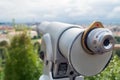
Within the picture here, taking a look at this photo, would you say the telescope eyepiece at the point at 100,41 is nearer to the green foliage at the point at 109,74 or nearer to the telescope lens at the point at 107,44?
the telescope lens at the point at 107,44

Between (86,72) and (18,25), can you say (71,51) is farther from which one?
(18,25)

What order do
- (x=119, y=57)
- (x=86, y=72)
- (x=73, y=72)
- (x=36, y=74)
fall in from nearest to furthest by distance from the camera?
(x=86, y=72), (x=73, y=72), (x=119, y=57), (x=36, y=74)

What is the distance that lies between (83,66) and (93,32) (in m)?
0.15

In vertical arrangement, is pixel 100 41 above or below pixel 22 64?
above

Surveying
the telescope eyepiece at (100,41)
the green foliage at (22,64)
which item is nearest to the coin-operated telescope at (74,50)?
the telescope eyepiece at (100,41)

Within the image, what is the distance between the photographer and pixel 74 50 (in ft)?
4.25

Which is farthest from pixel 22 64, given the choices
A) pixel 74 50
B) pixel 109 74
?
pixel 74 50

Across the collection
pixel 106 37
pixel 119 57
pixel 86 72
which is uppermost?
pixel 106 37

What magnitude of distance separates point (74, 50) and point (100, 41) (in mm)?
119

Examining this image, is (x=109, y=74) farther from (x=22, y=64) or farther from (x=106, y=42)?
(x=106, y=42)

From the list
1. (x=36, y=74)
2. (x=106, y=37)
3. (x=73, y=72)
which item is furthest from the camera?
(x=36, y=74)

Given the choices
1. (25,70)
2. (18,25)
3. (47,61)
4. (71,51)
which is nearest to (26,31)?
(18,25)

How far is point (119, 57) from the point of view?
294 centimetres

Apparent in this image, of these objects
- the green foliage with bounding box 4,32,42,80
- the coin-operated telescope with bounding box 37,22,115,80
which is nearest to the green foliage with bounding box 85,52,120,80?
the green foliage with bounding box 4,32,42,80
